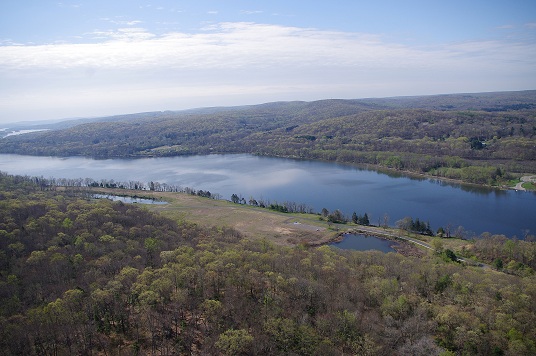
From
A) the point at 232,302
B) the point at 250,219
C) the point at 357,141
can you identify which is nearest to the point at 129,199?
the point at 250,219

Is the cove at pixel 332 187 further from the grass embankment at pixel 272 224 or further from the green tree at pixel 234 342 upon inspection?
the green tree at pixel 234 342

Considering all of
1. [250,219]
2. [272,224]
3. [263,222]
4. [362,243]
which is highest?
[250,219]

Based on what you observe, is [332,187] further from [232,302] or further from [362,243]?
[232,302]

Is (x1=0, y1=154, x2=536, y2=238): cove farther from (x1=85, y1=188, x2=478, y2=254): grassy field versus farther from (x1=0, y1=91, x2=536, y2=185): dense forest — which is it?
(x1=0, y1=91, x2=536, y2=185): dense forest

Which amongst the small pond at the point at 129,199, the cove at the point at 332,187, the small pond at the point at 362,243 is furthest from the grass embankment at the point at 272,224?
the cove at the point at 332,187

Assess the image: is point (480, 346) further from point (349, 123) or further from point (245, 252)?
point (349, 123)

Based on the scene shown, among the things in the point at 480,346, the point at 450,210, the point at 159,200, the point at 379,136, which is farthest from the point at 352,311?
the point at 379,136

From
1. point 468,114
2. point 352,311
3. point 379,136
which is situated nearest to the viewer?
point 352,311
